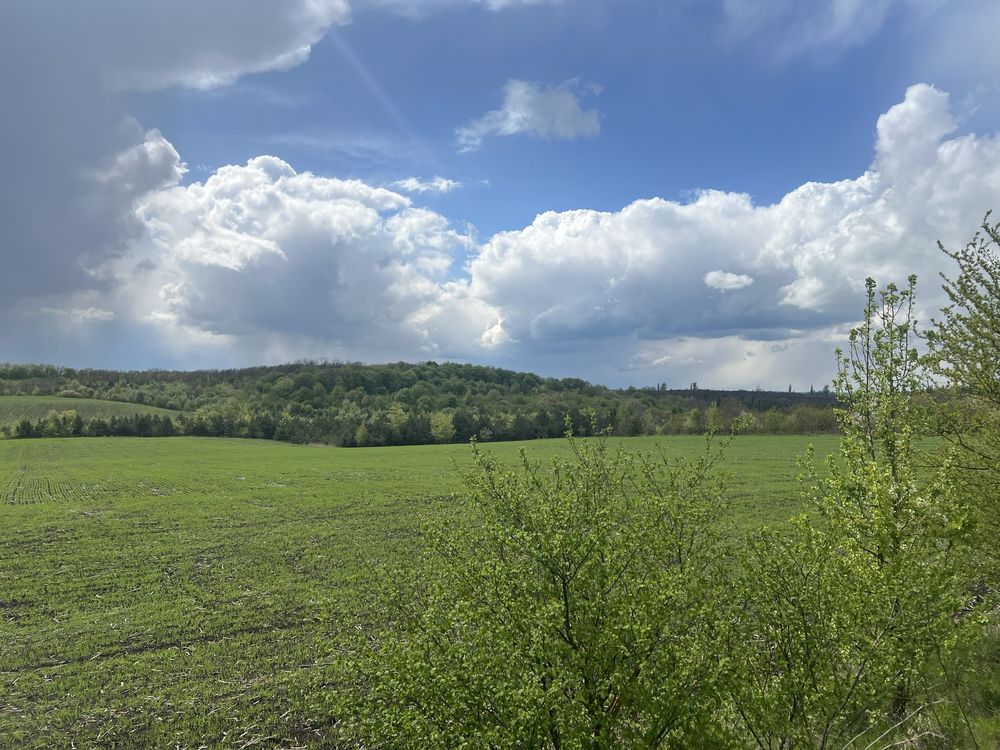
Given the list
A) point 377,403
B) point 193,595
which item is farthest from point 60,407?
point 193,595

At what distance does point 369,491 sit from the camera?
47.9 meters

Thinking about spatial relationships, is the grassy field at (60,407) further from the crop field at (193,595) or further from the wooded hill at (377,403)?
the crop field at (193,595)

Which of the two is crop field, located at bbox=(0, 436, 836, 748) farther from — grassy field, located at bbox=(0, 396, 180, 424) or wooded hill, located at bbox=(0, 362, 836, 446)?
grassy field, located at bbox=(0, 396, 180, 424)

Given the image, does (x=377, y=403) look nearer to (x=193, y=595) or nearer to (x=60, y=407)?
(x=60, y=407)

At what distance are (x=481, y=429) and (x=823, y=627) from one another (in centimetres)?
11053

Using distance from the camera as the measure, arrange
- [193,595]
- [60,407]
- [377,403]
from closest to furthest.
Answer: [193,595] < [60,407] < [377,403]

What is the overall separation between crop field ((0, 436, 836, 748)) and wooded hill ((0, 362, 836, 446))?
37598mm

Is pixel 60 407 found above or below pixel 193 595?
above

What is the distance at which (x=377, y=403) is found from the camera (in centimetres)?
15825

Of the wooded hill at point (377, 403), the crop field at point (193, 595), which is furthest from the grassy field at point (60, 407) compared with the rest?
the crop field at point (193, 595)

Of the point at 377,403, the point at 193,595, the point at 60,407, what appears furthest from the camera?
the point at 377,403

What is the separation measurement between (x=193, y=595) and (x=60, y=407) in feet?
479

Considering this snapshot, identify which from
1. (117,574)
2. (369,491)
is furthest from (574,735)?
(369,491)

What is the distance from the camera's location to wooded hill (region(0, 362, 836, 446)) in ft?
364
